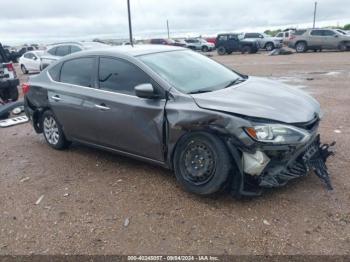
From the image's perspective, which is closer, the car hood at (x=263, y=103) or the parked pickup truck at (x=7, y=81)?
the car hood at (x=263, y=103)

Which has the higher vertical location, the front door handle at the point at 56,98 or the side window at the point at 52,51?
the front door handle at the point at 56,98

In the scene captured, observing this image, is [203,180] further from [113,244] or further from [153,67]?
[153,67]

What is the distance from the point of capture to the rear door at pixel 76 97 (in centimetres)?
499

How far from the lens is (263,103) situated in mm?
3914

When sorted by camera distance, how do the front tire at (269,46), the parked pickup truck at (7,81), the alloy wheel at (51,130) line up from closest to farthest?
the alloy wheel at (51,130), the parked pickup truck at (7,81), the front tire at (269,46)

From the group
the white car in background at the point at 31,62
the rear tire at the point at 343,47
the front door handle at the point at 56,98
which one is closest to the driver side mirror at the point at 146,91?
the front door handle at the point at 56,98

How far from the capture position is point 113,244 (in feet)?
11.0

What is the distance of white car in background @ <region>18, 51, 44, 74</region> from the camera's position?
811 inches

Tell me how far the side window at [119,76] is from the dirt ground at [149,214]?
1.07 m

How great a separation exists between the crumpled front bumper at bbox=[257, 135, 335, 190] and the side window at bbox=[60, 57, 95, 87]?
2.59 meters

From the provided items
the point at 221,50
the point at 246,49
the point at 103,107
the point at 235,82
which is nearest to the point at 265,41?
the point at 246,49

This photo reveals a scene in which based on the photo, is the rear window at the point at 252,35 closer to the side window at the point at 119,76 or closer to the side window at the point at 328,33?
the side window at the point at 328,33

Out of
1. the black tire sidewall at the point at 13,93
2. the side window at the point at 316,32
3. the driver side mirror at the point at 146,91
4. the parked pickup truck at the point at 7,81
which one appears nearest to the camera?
the driver side mirror at the point at 146,91

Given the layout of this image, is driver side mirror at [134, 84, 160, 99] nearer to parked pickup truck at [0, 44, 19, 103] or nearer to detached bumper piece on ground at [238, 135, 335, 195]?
detached bumper piece on ground at [238, 135, 335, 195]
